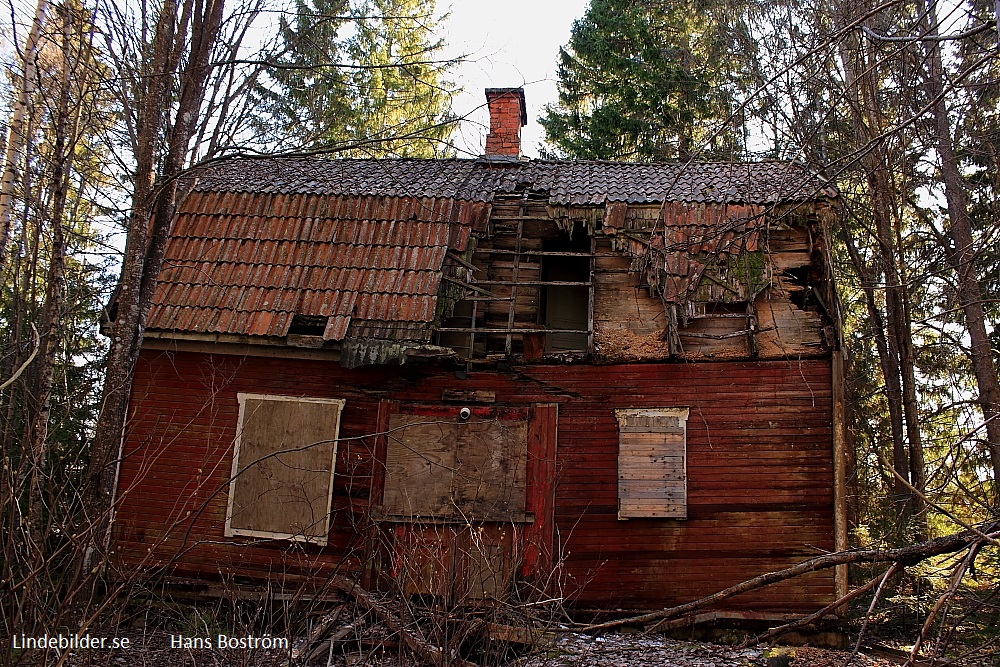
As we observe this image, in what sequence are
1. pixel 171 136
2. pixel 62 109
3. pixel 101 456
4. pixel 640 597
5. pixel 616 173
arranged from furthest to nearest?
pixel 616 173 → pixel 640 597 → pixel 171 136 → pixel 101 456 → pixel 62 109

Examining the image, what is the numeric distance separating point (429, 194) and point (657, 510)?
547 centimetres

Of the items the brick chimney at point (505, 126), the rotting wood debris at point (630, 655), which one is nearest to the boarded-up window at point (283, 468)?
the rotting wood debris at point (630, 655)

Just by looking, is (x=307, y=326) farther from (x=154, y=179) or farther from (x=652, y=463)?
(x=652, y=463)

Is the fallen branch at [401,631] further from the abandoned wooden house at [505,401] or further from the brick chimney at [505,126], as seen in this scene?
the brick chimney at [505,126]

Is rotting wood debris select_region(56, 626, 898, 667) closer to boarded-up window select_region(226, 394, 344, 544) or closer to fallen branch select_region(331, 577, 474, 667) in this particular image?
fallen branch select_region(331, 577, 474, 667)

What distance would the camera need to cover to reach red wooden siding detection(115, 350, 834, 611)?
32.7 ft

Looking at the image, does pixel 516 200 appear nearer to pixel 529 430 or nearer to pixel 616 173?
pixel 616 173

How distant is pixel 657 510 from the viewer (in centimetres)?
1004

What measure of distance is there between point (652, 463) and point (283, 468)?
15.9 ft

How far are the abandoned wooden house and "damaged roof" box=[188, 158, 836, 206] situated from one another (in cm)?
16

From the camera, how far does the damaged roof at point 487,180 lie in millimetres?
11359

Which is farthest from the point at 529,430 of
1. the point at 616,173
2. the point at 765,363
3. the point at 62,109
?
the point at 62,109

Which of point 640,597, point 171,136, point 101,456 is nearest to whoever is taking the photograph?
point 101,456

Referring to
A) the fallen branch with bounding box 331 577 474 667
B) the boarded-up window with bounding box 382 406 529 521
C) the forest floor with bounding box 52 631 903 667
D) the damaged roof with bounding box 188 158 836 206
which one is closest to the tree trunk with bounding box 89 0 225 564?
the forest floor with bounding box 52 631 903 667
